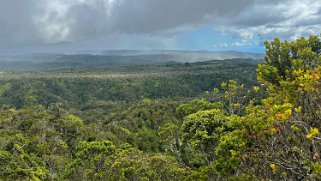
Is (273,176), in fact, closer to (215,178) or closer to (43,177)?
(215,178)

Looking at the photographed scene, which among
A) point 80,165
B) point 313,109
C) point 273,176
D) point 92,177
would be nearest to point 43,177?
point 80,165

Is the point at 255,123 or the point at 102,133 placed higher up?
the point at 255,123

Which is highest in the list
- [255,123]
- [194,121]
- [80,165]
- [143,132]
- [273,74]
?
[273,74]

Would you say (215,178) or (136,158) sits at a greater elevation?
(215,178)

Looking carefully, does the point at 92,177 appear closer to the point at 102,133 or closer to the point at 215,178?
the point at 215,178

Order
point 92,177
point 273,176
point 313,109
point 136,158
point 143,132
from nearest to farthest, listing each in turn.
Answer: point 313,109, point 273,176, point 136,158, point 92,177, point 143,132

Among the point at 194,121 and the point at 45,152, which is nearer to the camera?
the point at 194,121

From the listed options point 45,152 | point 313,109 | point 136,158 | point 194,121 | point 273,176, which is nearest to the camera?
point 313,109

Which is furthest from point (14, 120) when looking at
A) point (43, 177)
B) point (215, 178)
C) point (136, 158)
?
point (215, 178)

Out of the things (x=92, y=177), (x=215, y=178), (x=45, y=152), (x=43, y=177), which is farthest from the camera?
(x=45, y=152)
